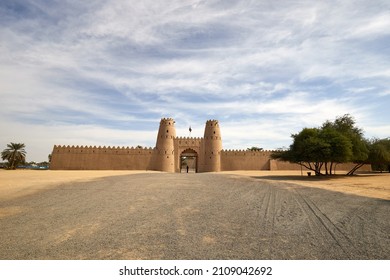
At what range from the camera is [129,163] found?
1799 inches

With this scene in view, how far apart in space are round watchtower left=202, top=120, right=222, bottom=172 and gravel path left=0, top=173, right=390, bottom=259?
3595cm

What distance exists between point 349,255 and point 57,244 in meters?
6.68

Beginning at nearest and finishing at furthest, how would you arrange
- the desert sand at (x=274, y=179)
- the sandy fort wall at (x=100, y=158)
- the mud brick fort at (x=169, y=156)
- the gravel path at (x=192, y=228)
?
the gravel path at (x=192, y=228), the desert sand at (x=274, y=179), the sandy fort wall at (x=100, y=158), the mud brick fort at (x=169, y=156)

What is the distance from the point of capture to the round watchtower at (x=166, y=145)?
151 feet

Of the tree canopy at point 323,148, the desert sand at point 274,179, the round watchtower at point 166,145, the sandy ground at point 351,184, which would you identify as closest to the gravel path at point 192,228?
the desert sand at point 274,179

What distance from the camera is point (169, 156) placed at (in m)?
46.7

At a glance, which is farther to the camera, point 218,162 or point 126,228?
point 218,162

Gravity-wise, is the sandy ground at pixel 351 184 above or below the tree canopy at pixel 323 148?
below

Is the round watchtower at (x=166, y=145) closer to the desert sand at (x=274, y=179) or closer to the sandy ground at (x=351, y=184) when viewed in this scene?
the desert sand at (x=274, y=179)

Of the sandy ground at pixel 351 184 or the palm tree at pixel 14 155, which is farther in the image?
the palm tree at pixel 14 155

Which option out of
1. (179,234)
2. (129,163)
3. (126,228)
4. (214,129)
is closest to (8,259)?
(126,228)

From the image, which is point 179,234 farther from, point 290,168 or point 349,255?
point 290,168

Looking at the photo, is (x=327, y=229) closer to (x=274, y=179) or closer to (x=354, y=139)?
(x=274, y=179)

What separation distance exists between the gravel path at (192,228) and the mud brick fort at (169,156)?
34.4 meters
